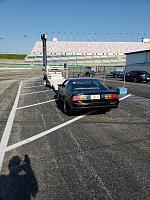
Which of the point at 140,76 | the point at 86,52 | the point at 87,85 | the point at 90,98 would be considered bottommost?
the point at 140,76

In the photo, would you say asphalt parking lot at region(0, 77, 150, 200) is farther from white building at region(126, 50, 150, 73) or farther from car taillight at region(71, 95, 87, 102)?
white building at region(126, 50, 150, 73)

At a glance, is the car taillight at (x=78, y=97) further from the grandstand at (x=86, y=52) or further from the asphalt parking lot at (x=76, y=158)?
the grandstand at (x=86, y=52)

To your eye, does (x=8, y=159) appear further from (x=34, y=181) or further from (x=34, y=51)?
(x=34, y=51)

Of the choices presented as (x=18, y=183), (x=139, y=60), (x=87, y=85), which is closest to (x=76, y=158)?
(x=18, y=183)

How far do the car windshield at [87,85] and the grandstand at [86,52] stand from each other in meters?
71.7

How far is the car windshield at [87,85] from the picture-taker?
8.80m

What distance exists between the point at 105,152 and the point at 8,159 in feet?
6.64

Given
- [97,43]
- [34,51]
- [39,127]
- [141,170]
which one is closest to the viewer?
[141,170]

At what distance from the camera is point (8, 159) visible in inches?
186

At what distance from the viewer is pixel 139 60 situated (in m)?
41.2

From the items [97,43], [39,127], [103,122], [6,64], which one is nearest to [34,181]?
[39,127]

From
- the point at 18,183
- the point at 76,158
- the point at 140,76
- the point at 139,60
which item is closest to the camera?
the point at 18,183

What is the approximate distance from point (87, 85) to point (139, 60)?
1356 inches

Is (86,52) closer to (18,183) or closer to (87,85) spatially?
(87,85)
